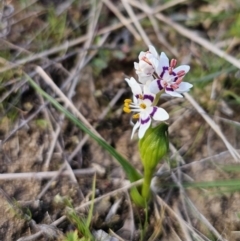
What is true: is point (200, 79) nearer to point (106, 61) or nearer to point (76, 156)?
point (106, 61)

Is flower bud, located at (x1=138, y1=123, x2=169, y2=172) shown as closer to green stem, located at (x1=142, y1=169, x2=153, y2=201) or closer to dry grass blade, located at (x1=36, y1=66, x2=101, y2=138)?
green stem, located at (x1=142, y1=169, x2=153, y2=201)

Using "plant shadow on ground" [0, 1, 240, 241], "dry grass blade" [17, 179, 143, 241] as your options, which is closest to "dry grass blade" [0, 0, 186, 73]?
"plant shadow on ground" [0, 1, 240, 241]

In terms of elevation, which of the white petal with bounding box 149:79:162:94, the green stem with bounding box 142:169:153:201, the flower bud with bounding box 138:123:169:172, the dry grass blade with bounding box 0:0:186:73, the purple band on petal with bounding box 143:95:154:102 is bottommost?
the green stem with bounding box 142:169:153:201

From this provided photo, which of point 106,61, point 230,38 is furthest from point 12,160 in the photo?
point 230,38

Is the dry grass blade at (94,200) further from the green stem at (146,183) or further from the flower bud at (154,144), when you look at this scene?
the flower bud at (154,144)

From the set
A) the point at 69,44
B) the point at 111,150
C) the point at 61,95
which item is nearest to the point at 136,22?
the point at 69,44

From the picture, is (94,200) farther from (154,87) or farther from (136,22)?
(136,22)
